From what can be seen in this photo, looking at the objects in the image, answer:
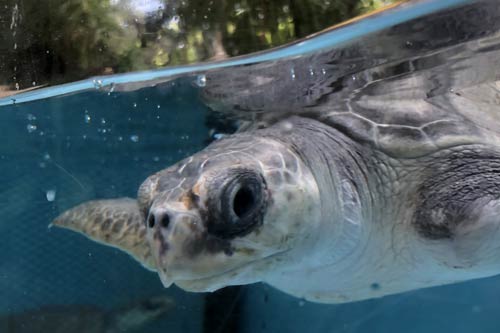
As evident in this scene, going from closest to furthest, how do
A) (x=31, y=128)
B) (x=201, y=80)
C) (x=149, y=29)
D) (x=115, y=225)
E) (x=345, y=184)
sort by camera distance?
(x=149, y=29), (x=345, y=184), (x=115, y=225), (x=201, y=80), (x=31, y=128)

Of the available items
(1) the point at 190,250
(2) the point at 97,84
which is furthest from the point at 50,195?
(1) the point at 190,250

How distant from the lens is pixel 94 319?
174 inches

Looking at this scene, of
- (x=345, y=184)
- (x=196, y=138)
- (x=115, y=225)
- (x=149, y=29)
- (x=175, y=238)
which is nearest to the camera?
(x=175, y=238)

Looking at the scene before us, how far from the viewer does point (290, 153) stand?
2205mm

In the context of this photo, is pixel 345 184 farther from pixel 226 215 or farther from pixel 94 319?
pixel 94 319

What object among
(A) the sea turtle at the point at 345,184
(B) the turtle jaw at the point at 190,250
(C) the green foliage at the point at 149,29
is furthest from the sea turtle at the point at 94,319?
(B) the turtle jaw at the point at 190,250

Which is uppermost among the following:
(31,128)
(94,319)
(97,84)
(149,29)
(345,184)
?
(149,29)

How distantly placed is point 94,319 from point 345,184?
9.84 feet

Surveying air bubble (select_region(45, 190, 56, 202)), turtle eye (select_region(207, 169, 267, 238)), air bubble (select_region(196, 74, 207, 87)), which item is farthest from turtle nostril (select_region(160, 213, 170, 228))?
air bubble (select_region(45, 190, 56, 202))

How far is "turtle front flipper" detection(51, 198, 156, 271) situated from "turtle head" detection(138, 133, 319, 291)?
1.10 m

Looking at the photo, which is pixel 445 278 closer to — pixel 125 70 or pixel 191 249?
pixel 191 249

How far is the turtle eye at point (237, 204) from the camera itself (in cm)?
169

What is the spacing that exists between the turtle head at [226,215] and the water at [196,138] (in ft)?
2.42

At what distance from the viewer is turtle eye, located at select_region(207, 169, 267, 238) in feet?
5.54
